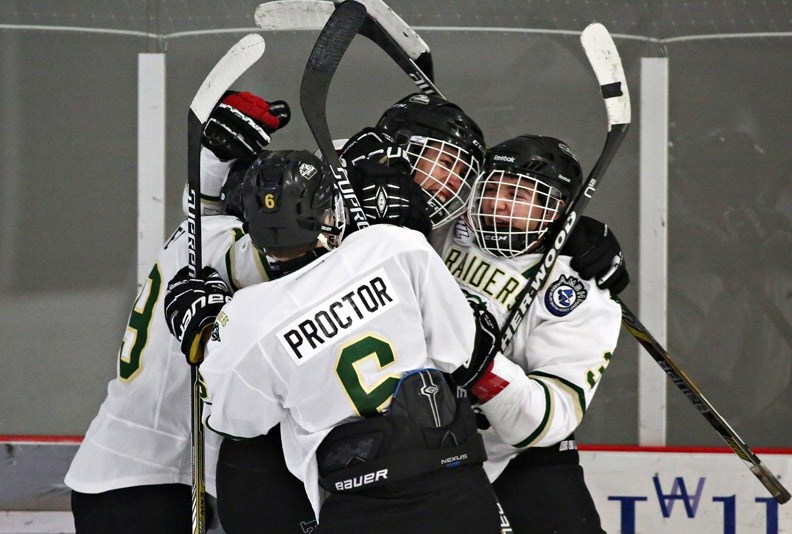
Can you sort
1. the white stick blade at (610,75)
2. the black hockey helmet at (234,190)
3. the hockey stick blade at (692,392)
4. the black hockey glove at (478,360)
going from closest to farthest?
the black hockey glove at (478,360) → the black hockey helmet at (234,190) → the white stick blade at (610,75) → the hockey stick blade at (692,392)

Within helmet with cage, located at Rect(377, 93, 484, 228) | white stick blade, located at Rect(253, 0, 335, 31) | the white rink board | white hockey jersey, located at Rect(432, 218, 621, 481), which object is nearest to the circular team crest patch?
white hockey jersey, located at Rect(432, 218, 621, 481)

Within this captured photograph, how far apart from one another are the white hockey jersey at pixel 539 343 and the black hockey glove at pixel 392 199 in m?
0.23

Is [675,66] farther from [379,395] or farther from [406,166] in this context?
[379,395]

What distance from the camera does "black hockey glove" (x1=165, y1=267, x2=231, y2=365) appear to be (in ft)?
6.36

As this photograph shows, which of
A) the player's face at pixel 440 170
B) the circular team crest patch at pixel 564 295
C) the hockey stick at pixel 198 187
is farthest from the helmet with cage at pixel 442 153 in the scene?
the hockey stick at pixel 198 187

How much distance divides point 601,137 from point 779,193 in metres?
0.63

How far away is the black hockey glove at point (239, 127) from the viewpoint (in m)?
2.38

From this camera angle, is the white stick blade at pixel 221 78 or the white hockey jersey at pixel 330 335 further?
the white stick blade at pixel 221 78

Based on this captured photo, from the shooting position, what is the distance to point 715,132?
11.8 ft

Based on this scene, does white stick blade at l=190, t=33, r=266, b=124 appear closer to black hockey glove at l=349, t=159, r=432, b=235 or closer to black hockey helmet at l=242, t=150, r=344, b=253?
black hockey glove at l=349, t=159, r=432, b=235

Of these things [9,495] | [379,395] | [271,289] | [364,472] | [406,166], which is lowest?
[9,495]

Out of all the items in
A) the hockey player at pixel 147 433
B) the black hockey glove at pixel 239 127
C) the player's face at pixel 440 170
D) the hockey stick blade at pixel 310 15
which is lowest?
the hockey player at pixel 147 433

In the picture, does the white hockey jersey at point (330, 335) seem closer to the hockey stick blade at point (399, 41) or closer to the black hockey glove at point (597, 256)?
the black hockey glove at point (597, 256)

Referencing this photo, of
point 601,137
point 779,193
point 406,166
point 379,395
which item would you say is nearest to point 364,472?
point 379,395
